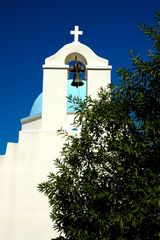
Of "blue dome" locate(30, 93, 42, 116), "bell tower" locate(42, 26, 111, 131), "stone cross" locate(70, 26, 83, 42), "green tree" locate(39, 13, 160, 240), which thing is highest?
"blue dome" locate(30, 93, 42, 116)

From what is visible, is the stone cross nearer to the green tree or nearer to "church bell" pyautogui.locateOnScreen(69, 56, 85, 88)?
"church bell" pyautogui.locateOnScreen(69, 56, 85, 88)

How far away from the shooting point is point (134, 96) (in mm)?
6457

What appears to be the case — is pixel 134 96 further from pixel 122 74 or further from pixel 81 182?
pixel 81 182

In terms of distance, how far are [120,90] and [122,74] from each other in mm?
273

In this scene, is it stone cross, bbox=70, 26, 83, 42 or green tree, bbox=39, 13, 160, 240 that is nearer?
green tree, bbox=39, 13, 160, 240

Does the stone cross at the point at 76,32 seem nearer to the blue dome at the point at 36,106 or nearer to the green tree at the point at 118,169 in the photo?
the green tree at the point at 118,169

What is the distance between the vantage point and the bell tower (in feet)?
32.9

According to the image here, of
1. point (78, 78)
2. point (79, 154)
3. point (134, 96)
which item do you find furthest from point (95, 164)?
point (78, 78)

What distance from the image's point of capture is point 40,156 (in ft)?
31.4

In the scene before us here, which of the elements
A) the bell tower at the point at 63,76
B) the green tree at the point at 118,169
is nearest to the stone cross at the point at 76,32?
the bell tower at the point at 63,76

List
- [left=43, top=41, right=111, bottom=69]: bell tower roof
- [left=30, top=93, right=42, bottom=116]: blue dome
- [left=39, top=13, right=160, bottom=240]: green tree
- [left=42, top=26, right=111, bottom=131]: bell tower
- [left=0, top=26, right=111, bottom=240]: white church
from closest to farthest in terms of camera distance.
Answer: [left=39, top=13, right=160, bottom=240]: green tree, [left=0, top=26, right=111, bottom=240]: white church, [left=42, top=26, right=111, bottom=131]: bell tower, [left=43, top=41, right=111, bottom=69]: bell tower roof, [left=30, top=93, right=42, bottom=116]: blue dome

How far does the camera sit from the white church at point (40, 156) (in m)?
9.19

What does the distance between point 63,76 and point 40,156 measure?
7.08 ft

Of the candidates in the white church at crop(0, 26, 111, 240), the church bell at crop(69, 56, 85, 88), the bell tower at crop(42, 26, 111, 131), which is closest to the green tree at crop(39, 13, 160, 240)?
the white church at crop(0, 26, 111, 240)
